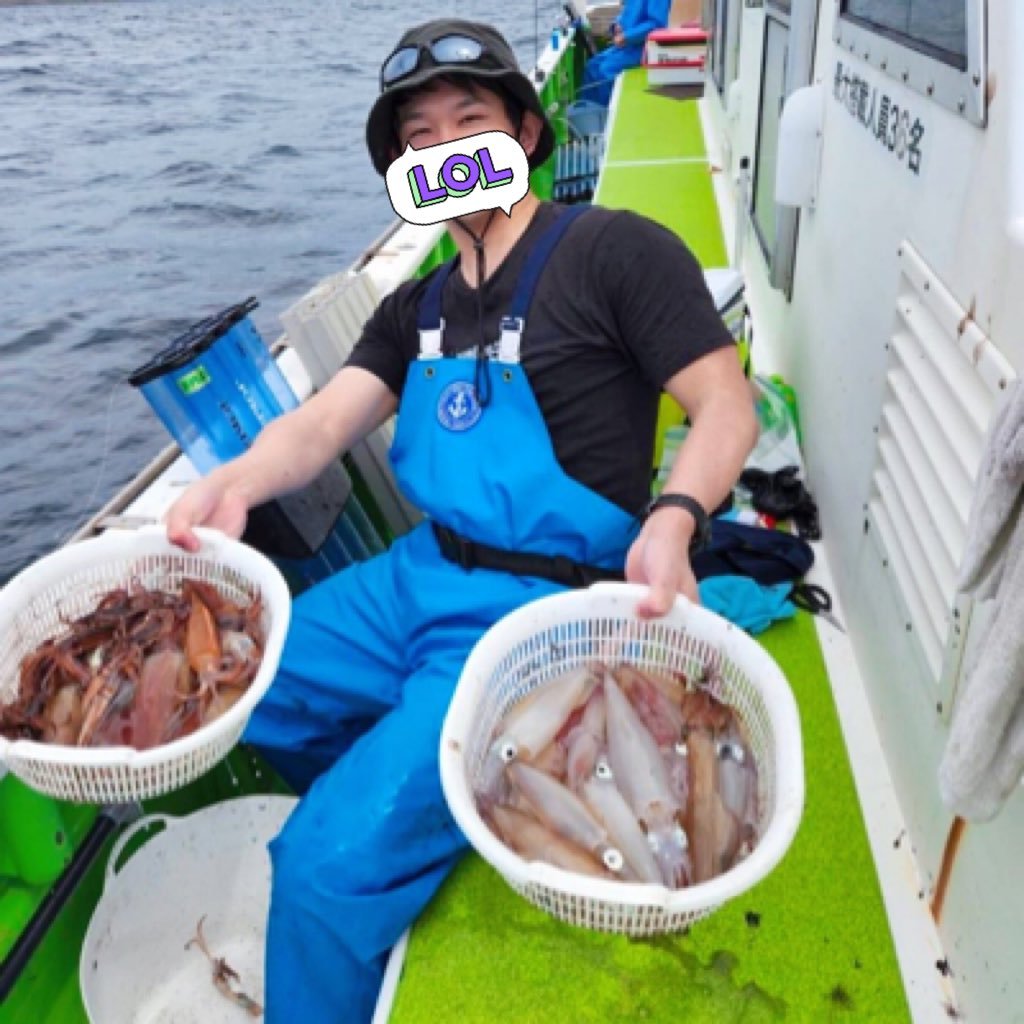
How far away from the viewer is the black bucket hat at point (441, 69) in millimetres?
1935

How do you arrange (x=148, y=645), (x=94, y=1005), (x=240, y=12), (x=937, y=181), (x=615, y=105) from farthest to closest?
(x=240, y=12) → (x=615, y=105) → (x=94, y=1005) → (x=148, y=645) → (x=937, y=181)

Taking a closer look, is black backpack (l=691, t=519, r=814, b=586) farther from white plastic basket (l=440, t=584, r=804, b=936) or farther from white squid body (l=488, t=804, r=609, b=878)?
white squid body (l=488, t=804, r=609, b=878)

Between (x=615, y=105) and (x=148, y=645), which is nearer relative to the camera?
(x=148, y=645)

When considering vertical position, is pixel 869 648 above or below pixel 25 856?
above

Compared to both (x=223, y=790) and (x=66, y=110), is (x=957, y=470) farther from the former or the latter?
(x=66, y=110)

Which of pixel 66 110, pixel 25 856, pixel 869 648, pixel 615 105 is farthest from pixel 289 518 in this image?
pixel 66 110

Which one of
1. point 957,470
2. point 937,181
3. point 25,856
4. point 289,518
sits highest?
point 937,181

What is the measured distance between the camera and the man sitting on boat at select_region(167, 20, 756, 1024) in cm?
174

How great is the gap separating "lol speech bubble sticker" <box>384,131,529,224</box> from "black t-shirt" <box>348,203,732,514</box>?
0.14m

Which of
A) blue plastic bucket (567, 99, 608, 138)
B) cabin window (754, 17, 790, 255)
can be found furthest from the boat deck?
blue plastic bucket (567, 99, 608, 138)

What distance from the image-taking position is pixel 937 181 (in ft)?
5.44

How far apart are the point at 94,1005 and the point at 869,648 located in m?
1.90

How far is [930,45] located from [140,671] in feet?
6.15

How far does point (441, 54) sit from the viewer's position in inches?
76.3
